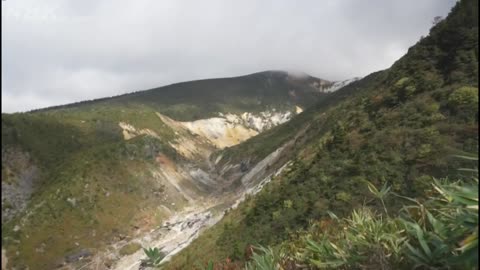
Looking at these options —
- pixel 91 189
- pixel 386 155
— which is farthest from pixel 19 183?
pixel 386 155

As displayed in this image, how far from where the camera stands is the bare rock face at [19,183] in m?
52.4

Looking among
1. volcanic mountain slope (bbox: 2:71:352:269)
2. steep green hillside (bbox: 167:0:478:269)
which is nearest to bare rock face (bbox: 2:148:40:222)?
volcanic mountain slope (bbox: 2:71:352:269)

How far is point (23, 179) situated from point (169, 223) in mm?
25256

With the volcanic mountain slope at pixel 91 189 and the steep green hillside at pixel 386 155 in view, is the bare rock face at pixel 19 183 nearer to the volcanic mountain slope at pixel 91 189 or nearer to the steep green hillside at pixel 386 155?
the volcanic mountain slope at pixel 91 189

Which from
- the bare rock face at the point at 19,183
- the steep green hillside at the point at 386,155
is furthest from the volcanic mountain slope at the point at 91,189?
the steep green hillside at the point at 386,155

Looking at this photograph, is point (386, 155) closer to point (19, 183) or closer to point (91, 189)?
point (91, 189)

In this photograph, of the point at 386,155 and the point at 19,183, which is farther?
the point at 19,183

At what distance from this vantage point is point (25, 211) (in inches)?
2088

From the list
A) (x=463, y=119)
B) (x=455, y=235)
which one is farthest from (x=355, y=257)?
(x=463, y=119)

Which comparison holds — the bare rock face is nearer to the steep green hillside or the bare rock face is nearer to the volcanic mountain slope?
the volcanic mountain slope

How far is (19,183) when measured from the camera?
198 ft

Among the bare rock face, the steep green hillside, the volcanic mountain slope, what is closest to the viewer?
the steep green hillside

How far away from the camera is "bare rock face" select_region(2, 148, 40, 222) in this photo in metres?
52.4

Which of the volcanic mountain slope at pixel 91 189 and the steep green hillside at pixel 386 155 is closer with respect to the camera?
the steep green hillside at pixel 386 155
